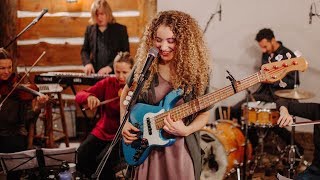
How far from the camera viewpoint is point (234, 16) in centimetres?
690

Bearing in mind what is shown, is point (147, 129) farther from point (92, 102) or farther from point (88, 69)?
point (88, 69)

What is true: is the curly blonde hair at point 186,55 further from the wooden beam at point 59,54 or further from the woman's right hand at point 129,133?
the wooden beam at point 59,54

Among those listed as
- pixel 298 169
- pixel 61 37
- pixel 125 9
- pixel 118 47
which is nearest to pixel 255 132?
pixel 298 169

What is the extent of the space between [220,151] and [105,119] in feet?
5.17

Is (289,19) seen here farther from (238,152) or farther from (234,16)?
(238,152)

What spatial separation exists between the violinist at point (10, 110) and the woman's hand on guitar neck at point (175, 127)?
242 centimetres

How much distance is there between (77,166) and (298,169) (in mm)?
2974

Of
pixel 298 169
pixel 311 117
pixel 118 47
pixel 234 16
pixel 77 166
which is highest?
pixel 234 16

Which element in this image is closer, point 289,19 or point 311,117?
point 311,117

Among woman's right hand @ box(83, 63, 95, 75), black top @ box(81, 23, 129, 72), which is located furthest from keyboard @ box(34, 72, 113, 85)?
black top @ box(81, 23, 129, 72)

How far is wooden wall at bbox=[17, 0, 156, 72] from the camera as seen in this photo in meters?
7.42

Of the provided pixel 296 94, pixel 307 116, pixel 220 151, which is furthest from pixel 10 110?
pixel 296 94

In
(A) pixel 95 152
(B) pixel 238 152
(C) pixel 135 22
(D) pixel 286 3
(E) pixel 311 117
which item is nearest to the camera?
(E) pixel 311 117

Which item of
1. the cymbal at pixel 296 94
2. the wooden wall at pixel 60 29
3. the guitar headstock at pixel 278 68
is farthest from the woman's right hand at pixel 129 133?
the wooden wall at pixel 60 29
